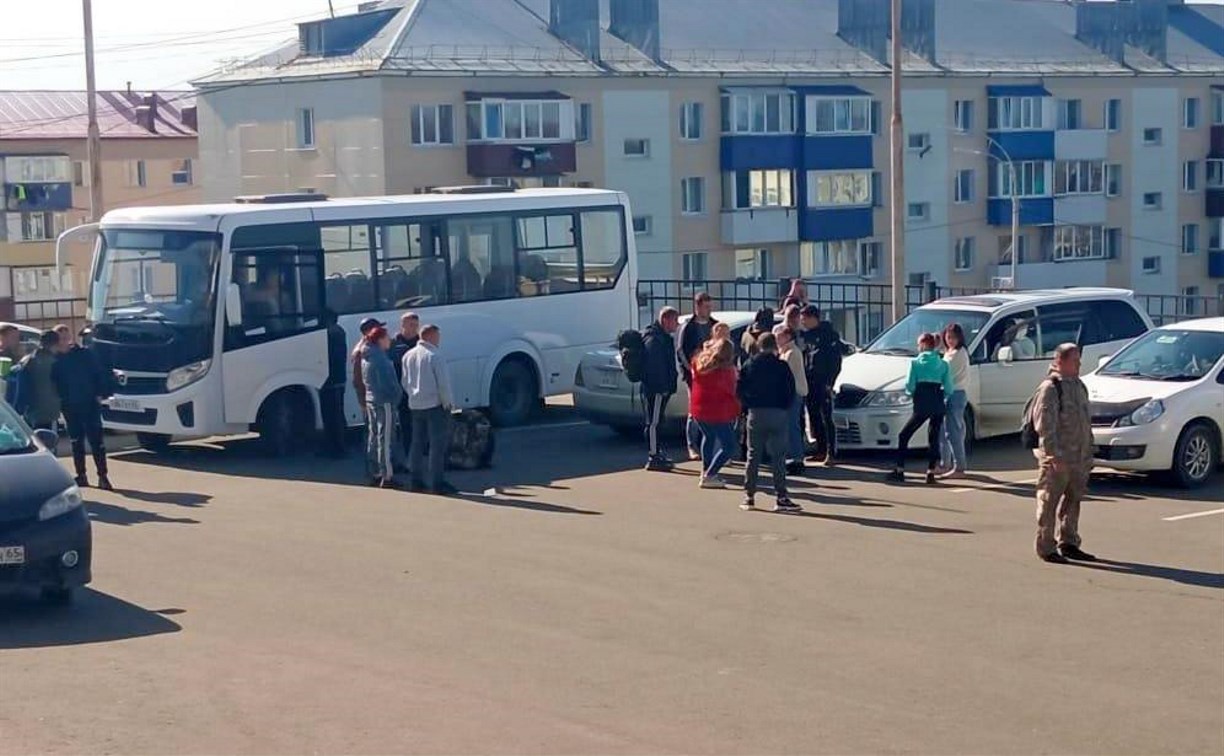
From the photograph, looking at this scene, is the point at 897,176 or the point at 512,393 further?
the point at 897,176

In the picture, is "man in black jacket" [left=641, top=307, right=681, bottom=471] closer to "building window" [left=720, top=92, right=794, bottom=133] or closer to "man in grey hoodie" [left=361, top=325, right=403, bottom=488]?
"man in grey hoodie" [left=361, top=325, right=403, bottom=488]

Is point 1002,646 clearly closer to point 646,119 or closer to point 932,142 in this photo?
point 646,119

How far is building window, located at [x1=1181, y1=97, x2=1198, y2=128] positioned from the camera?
7700 cm

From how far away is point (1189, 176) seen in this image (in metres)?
78.8

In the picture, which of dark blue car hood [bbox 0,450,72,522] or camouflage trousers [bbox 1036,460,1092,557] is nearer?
dark blue car hood [bbox 0,450,72,522]

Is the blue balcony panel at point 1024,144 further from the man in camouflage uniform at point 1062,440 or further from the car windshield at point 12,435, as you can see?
the car windshield at point 12,435

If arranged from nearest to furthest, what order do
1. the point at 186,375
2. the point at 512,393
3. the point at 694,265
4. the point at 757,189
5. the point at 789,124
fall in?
the point at 186,375
the point at 512,393
the point at 694,265
the point at 789,124
the point at 757,189

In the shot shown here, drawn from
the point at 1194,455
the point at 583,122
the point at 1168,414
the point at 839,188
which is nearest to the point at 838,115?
the point at 839,188

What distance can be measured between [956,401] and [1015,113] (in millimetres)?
57420

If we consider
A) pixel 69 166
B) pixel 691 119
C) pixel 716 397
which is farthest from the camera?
pixel 69 166

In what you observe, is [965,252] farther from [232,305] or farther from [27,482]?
[27,482]

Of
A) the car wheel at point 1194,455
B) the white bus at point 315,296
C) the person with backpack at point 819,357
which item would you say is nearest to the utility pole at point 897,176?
the white bus at point 315,296

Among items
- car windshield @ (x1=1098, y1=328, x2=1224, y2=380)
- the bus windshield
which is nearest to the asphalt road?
car windshield @ (x1=1098, y1=328, x2=1224, y2=380)

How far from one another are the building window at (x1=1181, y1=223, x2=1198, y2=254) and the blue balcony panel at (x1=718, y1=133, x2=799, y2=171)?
67.6 feet
